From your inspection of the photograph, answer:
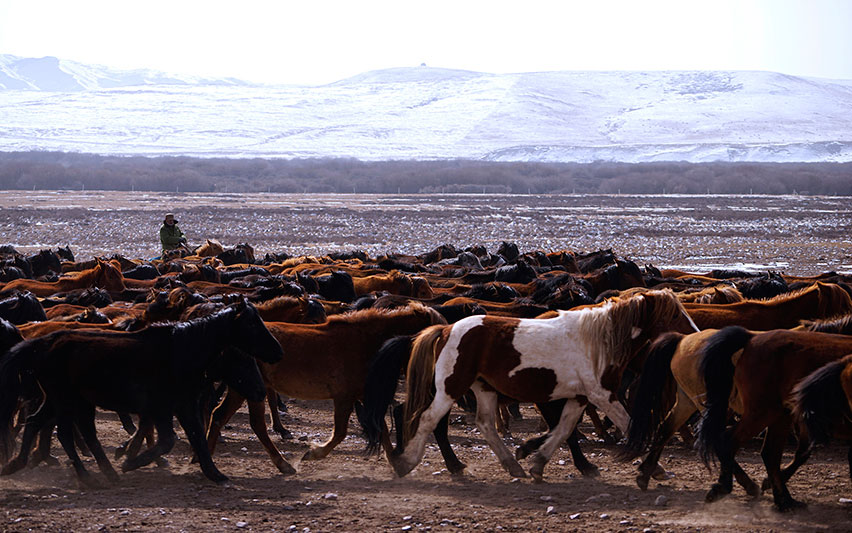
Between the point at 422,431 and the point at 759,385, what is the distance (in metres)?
2.21

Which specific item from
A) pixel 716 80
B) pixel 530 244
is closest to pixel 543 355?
pixel 530 244

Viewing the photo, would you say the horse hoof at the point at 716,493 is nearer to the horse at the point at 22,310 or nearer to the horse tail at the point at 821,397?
the horse tail at the point at 821,397

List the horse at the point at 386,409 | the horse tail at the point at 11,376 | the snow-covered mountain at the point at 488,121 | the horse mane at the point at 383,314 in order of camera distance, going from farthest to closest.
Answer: the snow-covered mountain at the point at 488,121 → the horse mane at the point at 383,314 → the horse at the point at 386,409 → the horse tail at the point at 11,376

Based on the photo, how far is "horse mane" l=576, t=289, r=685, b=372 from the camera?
22.5ft

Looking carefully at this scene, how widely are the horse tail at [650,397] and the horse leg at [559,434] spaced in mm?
403

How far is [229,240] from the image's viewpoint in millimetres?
33031

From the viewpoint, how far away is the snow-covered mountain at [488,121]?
472 feet

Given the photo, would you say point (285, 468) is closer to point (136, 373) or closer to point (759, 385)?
point (136, 373)

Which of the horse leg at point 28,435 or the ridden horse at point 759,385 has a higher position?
the ridden horse at point 759,385

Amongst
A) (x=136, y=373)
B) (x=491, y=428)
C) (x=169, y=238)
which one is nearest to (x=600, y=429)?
(x=491, y=428)

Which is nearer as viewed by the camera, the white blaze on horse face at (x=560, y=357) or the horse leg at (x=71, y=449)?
the horse leg at (x=71, y=449)

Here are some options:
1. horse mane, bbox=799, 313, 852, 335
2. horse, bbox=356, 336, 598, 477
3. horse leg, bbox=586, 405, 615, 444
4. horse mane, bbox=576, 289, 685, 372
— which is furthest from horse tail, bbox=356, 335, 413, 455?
horse mane, bbox=799, 313, 852, 335

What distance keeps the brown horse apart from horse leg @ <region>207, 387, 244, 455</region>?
355 cm

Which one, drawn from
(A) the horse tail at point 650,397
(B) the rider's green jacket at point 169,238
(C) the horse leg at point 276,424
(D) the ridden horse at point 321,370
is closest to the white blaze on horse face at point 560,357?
(A) the horse tail at point 650,397
